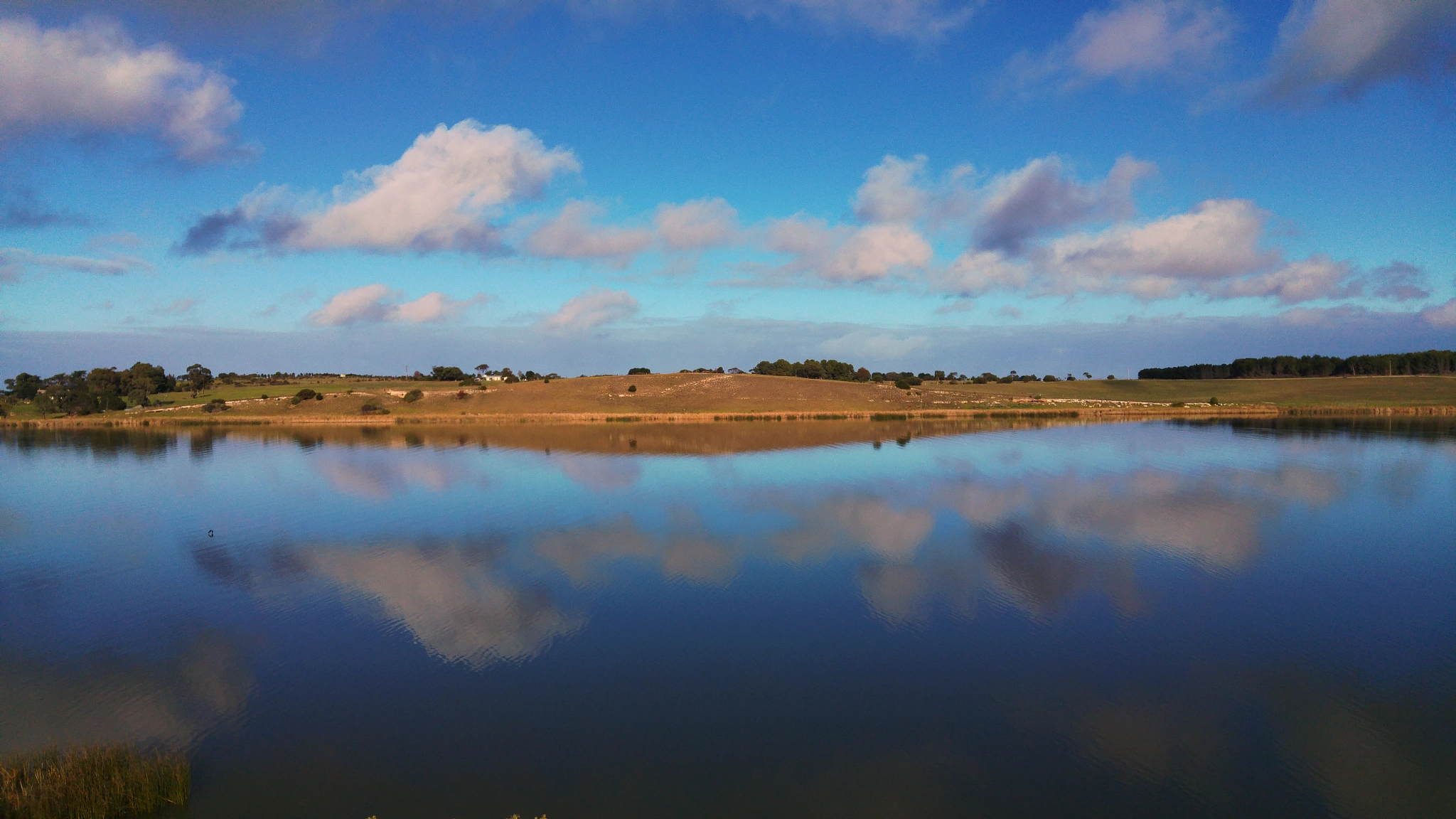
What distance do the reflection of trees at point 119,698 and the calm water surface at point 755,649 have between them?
0.07 metres

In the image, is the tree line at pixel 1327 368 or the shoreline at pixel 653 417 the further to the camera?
the tree line at pixel 1327 368

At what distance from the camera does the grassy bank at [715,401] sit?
7256cm

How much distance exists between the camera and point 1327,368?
12362 cm

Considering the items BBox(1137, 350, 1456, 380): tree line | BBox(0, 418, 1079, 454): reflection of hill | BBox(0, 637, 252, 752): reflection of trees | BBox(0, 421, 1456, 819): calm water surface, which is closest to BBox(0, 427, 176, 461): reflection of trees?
BBox(0, 418, 1079, 454): reflection of hill

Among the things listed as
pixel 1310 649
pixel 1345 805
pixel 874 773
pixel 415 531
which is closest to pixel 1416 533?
pixel 1310 649

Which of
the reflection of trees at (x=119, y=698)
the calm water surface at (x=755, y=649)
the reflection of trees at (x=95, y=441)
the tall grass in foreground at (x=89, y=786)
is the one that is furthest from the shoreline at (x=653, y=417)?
the tall grass in foreground at (x=89, y=786)

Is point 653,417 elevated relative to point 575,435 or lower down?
elevated

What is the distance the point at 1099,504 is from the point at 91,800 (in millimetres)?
25780

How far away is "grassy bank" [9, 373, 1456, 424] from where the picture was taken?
238 ft

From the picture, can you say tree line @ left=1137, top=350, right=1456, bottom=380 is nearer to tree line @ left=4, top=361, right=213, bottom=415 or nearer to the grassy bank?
the grassy bank

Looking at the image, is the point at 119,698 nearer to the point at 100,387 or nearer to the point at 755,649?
the point at 755,649

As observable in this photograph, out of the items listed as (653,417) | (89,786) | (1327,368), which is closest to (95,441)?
(653,417)

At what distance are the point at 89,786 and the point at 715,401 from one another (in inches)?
2815

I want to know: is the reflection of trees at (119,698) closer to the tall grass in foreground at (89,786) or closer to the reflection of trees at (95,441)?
the tall grass in foreground at (89,786)
